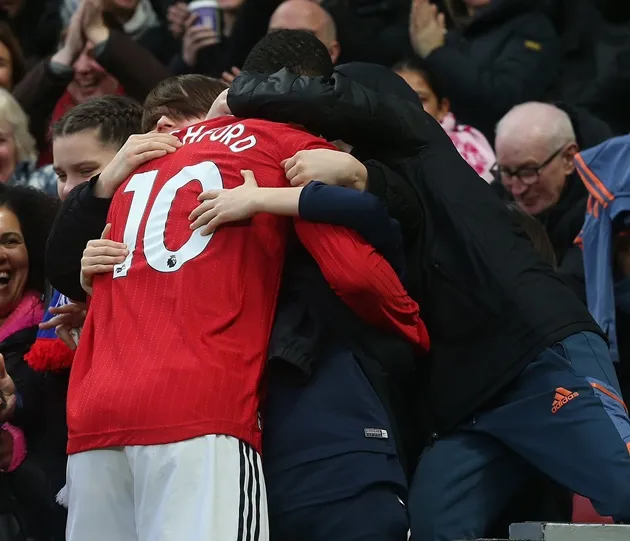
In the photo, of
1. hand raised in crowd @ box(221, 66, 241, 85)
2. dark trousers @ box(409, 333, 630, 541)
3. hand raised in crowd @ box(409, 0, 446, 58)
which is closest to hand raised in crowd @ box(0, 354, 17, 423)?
dark trousers @ box(409, 333, 630, 541)

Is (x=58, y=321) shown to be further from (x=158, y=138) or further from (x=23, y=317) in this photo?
(x=158, y=138)

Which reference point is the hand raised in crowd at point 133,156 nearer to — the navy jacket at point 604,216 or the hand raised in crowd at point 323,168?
the hand raised in crowd at point 323,168

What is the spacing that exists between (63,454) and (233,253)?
1.25 m

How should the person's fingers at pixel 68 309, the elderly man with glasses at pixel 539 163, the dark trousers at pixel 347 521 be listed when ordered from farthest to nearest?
the elderly man with glasses at pixel 539 163 < the person's fingers at pixel 68 309 < the dark trousers at pixel 347 521

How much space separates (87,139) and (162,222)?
2.69 ft

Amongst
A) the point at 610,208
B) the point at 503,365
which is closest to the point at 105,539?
the point at 503,365

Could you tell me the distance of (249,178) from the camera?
287 cm

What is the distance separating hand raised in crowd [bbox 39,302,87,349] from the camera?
342 centimetres

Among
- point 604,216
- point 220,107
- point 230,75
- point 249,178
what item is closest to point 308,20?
point 230,75

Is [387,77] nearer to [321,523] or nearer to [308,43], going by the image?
[308,43]

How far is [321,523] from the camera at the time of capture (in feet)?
9.00

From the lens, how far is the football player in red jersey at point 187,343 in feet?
8.61

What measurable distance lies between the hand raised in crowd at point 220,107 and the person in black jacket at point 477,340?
0.11 meters

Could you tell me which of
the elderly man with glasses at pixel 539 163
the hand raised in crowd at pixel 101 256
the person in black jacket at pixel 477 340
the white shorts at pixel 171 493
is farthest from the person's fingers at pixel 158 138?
the elderly man with glasses at pixel 539 163
